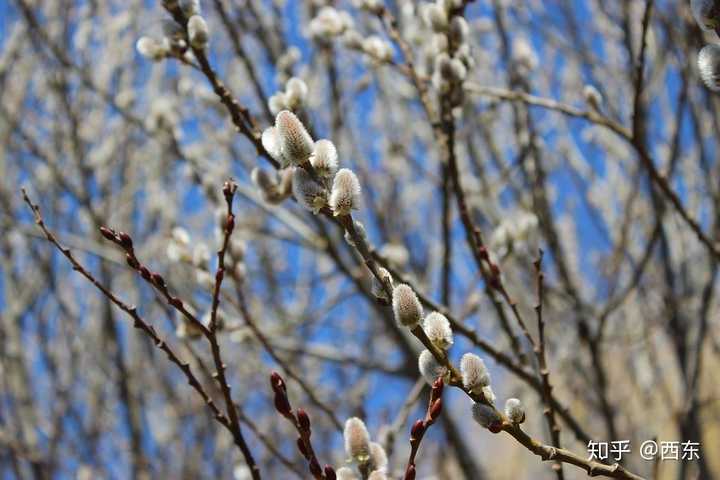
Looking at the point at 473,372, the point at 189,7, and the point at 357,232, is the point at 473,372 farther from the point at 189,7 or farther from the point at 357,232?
the point at 189,7

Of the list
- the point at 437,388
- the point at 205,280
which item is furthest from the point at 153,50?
the point at 437,388

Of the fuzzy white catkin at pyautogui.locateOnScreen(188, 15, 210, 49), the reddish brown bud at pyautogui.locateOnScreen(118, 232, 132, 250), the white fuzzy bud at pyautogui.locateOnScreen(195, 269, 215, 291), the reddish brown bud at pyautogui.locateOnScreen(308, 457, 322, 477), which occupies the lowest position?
the reddish brown bud at pyautogui.locateOnScreen(308, 457, 322, 477)

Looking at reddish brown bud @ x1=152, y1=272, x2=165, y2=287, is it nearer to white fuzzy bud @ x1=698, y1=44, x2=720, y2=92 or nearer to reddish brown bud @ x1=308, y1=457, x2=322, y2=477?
reddish brown bud @ x1=308, y1=457, x2=322, y2=477

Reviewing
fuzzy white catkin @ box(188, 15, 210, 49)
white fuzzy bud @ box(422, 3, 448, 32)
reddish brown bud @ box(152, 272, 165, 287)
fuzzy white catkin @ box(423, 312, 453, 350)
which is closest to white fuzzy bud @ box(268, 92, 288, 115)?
fuzzy white catkin @ box(188, 15, 210, 49)

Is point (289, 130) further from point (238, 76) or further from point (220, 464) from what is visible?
point (238, 76)

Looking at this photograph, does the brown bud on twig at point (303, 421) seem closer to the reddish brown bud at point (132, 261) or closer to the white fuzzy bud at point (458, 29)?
the reddish brown bud at point (132, 261)
